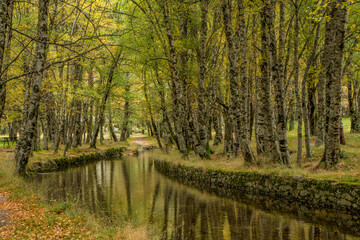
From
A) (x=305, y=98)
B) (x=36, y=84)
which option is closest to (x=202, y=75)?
(x=305, y=98)

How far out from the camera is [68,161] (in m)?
25.3

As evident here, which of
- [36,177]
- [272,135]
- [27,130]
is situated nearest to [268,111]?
[272,135]

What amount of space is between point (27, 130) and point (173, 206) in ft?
24.6

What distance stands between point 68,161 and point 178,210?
57.0ft

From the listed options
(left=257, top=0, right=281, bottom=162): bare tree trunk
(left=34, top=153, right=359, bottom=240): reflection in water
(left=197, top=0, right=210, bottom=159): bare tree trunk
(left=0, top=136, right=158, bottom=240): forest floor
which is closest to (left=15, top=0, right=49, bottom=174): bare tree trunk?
(left=34, top=153, right=359, bottom=240): reflection in water

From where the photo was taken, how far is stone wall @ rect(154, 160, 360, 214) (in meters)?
9.25

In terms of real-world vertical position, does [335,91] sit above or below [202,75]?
below

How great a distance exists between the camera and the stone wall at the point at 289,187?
30.3 feet

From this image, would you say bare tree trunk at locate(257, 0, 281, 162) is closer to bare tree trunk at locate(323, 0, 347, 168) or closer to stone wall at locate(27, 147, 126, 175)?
bare tree trunk at locate(323, 0, 347, 168)

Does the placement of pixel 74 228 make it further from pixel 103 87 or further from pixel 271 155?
pixel 103 87

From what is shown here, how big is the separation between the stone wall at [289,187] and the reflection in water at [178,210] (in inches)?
57.5

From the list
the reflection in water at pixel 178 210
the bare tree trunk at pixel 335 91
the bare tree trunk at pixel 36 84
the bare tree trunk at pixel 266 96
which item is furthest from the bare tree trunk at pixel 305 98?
the bare tree trunk at pixel 36 84

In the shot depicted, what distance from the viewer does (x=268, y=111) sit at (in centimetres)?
1361

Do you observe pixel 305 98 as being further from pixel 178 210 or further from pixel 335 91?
pixel 178 210
